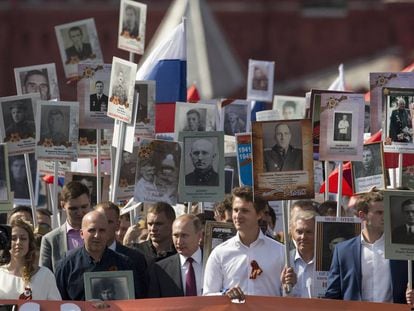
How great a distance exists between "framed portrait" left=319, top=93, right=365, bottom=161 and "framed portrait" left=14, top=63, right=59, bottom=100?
4131mm

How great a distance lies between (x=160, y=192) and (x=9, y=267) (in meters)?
2.17

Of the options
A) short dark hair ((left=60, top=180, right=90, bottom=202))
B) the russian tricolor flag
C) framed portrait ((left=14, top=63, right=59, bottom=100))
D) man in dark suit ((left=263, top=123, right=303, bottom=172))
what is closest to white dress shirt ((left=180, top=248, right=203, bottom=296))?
man in dark suit ((left=263, top=123, right=303, bottom=172))

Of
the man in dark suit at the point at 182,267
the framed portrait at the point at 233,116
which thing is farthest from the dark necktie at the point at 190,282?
the framed portrait at the point at 233,116

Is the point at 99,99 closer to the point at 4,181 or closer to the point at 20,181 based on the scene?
the point at 4,181

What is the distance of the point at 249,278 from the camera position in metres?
12.3

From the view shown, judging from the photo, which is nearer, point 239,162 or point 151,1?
point 239,162

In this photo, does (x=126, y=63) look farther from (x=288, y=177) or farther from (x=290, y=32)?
(x=290, y=32)

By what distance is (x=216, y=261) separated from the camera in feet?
40.2

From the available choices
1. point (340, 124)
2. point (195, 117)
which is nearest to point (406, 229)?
point (340, 124)

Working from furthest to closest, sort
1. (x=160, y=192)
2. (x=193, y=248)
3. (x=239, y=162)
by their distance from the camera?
1. (x=239, y=162)
2. (x=160, y=192)
3. (x=193, y=248)

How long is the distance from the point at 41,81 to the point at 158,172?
133 inches

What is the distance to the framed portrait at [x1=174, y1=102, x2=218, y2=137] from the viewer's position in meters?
15.5

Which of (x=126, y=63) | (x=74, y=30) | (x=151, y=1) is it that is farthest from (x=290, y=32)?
(x=126, y=63)

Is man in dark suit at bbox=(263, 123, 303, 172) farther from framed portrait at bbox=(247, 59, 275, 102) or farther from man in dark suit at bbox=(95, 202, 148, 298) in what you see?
framed portrait at bbox=(247, 59, 275, 102)
